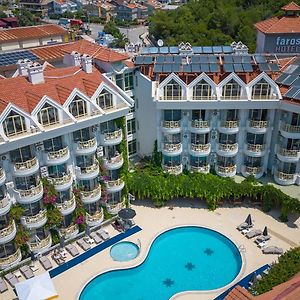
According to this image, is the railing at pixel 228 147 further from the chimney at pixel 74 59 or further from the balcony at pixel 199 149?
the chimney at pixel 74 59

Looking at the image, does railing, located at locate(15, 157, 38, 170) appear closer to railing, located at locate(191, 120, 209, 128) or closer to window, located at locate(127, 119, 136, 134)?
window, located at locate(127, 119, 136, 134)

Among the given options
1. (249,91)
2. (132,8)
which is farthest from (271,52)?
(132,8)

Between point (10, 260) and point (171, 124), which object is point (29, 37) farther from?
point (10, 260)

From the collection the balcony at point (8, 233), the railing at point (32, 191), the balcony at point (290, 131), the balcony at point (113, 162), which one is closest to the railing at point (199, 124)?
the balcony at point (290, 131)

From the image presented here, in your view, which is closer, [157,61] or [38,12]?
[157,61]

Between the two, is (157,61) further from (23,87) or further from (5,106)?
(5,106)

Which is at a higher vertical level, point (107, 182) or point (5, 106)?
point (5, 106)

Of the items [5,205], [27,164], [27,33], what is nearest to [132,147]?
[27,164]
